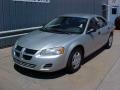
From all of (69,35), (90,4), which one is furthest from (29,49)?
(90,4)

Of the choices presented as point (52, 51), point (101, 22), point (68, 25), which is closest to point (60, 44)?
point (52, 51)

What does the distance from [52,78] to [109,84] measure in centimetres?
136

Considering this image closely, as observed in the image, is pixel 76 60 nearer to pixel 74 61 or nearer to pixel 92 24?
pixel 74 61

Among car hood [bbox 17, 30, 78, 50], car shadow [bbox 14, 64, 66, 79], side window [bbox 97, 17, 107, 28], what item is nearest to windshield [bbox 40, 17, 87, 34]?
car hood [bbox 17, 30, 78, 50]

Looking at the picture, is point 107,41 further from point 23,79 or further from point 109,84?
point 23,79

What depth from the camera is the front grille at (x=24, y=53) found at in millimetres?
5602

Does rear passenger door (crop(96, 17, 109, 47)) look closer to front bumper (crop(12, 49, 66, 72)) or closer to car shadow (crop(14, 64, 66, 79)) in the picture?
car shadow (crop(14, 64, 66, 79))

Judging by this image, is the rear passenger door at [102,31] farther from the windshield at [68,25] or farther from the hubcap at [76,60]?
the hubcap at [76,60]

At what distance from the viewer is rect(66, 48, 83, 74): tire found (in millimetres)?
5913

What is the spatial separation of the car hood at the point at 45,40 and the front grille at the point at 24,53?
0.32 ft

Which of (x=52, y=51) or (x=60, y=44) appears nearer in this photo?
(x=52, y=51)

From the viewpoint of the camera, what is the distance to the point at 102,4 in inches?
682

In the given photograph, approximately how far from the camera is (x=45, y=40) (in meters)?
6.02

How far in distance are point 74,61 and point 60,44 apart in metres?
0.64
